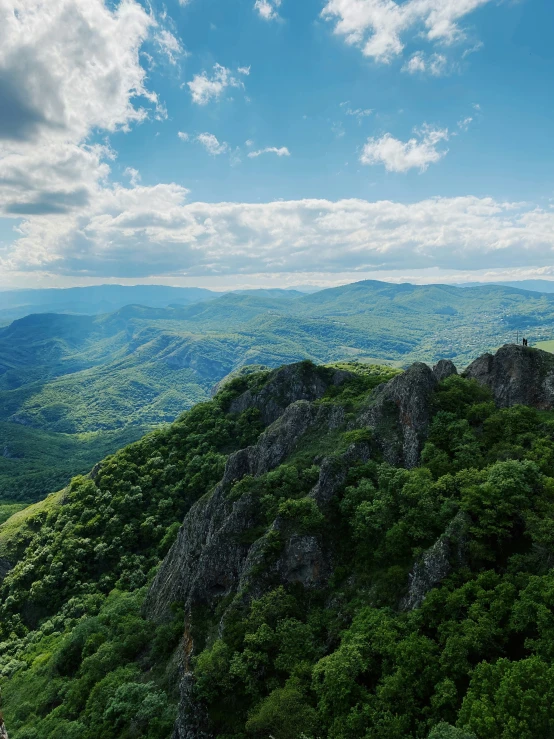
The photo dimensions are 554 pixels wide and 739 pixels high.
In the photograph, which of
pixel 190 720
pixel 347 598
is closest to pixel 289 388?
pixel 347 598

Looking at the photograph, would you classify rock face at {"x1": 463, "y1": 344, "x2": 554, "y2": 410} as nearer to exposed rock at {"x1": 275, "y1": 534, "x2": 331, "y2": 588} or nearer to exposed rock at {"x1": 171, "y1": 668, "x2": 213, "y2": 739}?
exposed rock at {"x1": 275, "y1": 534, "x2": 331, "y2": 588}

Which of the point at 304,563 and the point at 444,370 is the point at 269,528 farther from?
the point at 444,370

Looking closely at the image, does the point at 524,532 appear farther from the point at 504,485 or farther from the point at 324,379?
the point at 324,379

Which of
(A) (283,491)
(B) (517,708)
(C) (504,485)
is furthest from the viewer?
(A) (283,491)

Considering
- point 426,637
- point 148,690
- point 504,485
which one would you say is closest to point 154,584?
point 148,690

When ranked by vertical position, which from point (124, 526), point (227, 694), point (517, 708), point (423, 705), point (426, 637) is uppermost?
point (517, 708)

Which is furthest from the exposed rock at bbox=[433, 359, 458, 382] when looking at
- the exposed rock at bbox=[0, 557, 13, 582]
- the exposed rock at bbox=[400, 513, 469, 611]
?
the exposed rock at bbox=[0, 557, 13, 582]

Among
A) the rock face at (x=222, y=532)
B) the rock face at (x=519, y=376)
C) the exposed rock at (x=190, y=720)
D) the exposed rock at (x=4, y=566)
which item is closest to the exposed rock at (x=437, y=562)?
the rock face at (x=222, y=532)
